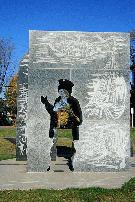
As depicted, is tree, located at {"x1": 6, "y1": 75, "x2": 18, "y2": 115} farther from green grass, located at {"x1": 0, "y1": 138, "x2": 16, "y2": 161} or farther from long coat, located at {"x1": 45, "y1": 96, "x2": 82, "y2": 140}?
long coat, located at {"x1": 45, "y1": 96, "x2": 82, "y2": 140}

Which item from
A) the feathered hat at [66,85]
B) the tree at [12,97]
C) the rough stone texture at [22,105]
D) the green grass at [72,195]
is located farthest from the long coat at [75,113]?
→ the tree at [12,97]

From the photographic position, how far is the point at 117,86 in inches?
500

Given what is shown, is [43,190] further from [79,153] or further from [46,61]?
[46,61]

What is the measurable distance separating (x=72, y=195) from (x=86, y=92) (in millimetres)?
4464

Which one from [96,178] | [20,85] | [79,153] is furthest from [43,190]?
[20,85]

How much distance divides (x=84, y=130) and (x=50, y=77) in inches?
68.7

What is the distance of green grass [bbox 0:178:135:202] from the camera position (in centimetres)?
827

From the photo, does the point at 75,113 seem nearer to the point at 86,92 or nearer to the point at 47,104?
the point at 86,92

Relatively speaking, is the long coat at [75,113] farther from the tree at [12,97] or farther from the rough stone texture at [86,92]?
the tree at [12,97]

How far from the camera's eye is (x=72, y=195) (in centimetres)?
865

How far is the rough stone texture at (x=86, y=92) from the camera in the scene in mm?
12445

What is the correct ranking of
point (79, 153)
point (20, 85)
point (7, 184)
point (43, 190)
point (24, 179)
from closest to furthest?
point (43, 190) < point (7, 184) < point (24, 179) < point (79, 153) < point (20, 85)

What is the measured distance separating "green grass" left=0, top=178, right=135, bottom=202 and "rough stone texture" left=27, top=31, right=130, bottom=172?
3248 millimetres

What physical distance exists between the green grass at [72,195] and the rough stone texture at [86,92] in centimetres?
325
